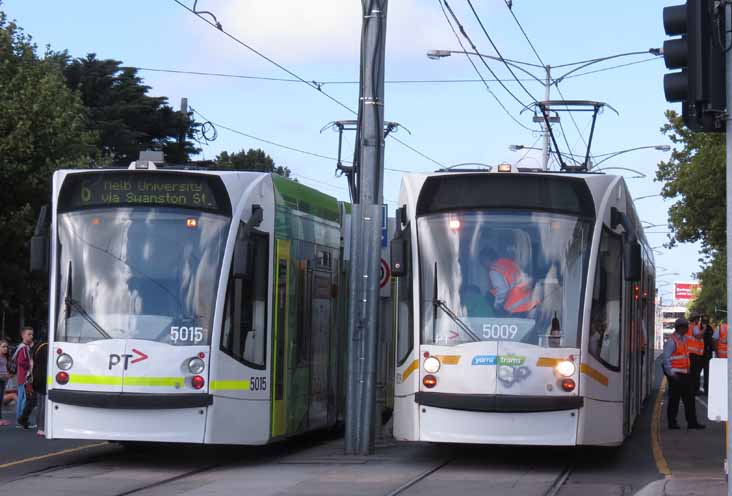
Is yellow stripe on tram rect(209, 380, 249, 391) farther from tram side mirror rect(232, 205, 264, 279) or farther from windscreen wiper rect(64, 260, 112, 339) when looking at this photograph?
windscreen wiper rect(64, 260, 112, 339)

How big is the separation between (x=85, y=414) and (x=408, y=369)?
3.31 meters

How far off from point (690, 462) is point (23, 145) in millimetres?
19857

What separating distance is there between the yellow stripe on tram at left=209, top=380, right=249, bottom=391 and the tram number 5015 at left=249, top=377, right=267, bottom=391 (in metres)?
0.09

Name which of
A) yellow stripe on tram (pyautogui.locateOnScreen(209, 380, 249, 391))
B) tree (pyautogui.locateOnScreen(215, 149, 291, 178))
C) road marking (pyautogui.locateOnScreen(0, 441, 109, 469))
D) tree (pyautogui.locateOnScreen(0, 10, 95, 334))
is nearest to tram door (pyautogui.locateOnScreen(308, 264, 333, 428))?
yellow stripe on tram (pyautogui.locateOnScreen(209, 380, 249, 391))

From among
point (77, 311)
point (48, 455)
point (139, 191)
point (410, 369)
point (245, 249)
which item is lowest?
point (48, 455)

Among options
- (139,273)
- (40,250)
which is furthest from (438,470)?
(40,250)

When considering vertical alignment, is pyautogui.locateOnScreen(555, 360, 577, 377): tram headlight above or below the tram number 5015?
above

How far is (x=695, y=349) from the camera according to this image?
2186 centimetres

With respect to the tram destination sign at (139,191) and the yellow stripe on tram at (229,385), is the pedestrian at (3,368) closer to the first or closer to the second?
the tram destination sign at (139,191)

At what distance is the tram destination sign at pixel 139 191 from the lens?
1398cm

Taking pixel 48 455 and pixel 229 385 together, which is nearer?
pixel 229 385

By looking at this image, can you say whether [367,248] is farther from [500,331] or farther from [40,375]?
[40,375]

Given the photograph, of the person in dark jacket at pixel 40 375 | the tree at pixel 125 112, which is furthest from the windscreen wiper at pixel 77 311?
the tree at pixel 125 112

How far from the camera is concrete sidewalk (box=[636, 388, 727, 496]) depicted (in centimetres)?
1180
